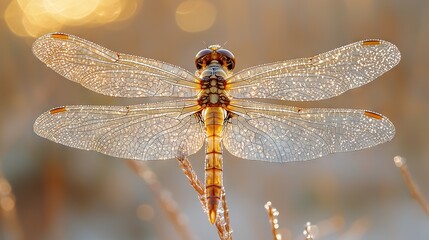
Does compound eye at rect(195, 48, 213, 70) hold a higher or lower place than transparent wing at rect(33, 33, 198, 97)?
higher

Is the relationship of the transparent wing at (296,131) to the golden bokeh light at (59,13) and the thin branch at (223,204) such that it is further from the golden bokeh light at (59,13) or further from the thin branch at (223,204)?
the golden bokeh light at (59,13)

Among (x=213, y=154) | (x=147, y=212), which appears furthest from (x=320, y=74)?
(x=147, y=212)

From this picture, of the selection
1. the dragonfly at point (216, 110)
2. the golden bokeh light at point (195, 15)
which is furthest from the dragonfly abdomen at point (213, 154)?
the golden bokeh light at point (195, 15)

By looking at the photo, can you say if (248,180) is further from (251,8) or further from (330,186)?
(251,8)

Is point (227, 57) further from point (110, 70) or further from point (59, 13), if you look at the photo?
point (59, 13)

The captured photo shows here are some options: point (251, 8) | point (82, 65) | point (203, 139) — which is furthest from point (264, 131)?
point (251, 8)
